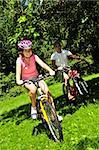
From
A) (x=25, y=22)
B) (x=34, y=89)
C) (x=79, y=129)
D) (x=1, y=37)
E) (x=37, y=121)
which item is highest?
(x=25, y=22)

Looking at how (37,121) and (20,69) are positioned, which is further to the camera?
(37,121)

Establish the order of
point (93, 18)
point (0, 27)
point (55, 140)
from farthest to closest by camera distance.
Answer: point (0, 27)
point (93, 18)
point (55, 140)

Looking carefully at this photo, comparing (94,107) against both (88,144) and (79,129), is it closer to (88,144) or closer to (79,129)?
(79,129)

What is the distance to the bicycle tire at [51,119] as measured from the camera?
900 centimetres

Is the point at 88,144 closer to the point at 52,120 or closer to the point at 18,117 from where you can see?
the point at 52,120

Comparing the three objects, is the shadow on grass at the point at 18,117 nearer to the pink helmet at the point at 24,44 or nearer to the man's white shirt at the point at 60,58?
the man's white shirt at the point at 60,58

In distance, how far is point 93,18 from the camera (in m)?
14.9

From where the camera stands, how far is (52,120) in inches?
360

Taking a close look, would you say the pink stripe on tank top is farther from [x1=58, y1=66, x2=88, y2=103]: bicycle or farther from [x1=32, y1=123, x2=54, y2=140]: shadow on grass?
[x1=58, y1=66, x2=88, y2=103]: bicycle

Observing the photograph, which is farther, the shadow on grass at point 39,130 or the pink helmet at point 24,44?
the shadow on grass at point 39,130

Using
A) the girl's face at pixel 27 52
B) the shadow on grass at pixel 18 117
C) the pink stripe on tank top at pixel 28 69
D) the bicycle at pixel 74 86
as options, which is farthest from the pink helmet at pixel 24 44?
the shadow on grass at pixel 18 117

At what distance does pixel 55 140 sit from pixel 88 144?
112cm

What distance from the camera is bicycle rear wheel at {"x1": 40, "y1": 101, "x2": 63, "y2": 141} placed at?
9.00 metres

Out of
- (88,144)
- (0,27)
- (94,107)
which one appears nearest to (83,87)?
(94,107)
